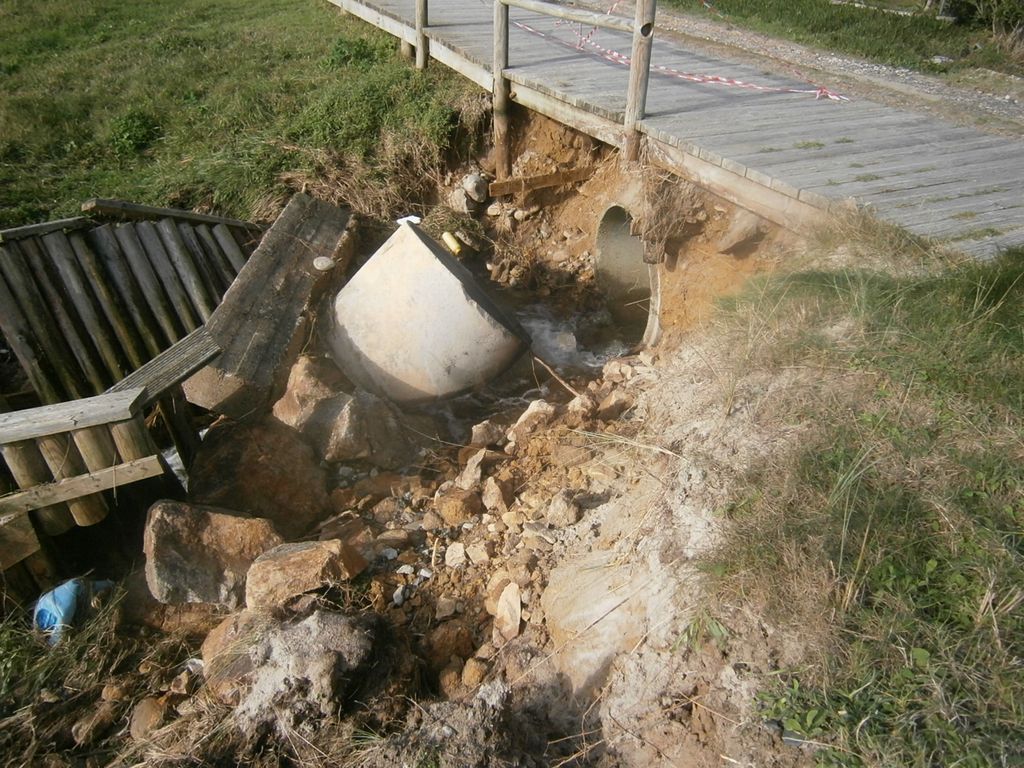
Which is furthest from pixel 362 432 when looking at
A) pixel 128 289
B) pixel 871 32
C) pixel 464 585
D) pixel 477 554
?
pixel 871 32

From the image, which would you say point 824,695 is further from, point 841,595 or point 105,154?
point 105,154

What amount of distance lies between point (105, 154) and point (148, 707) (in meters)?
7.09

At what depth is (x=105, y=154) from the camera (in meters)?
8.18

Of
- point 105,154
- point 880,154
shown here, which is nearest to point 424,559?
point 880,154

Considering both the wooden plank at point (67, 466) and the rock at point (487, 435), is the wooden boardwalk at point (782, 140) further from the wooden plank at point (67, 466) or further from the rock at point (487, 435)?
the wooden plank at point (67, 466)

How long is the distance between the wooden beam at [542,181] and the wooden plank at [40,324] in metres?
4.08

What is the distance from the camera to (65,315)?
5645mm

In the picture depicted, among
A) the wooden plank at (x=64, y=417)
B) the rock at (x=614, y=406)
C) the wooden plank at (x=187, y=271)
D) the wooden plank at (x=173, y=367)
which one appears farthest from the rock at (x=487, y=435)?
the wooden plank at (x=187, y=271)

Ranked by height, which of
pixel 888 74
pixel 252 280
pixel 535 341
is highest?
pixel 888 74

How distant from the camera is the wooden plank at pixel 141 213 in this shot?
6.07 meters

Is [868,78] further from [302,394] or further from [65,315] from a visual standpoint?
[65,315]

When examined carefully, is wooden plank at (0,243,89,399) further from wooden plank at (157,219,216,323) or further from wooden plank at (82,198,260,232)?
wooden plank at (157,219,216,323)

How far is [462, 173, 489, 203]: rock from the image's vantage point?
7.61m

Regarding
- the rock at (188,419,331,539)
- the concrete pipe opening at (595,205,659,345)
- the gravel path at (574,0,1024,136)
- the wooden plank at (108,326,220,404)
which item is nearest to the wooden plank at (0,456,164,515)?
the wooden plank at (108,326,220,404)
